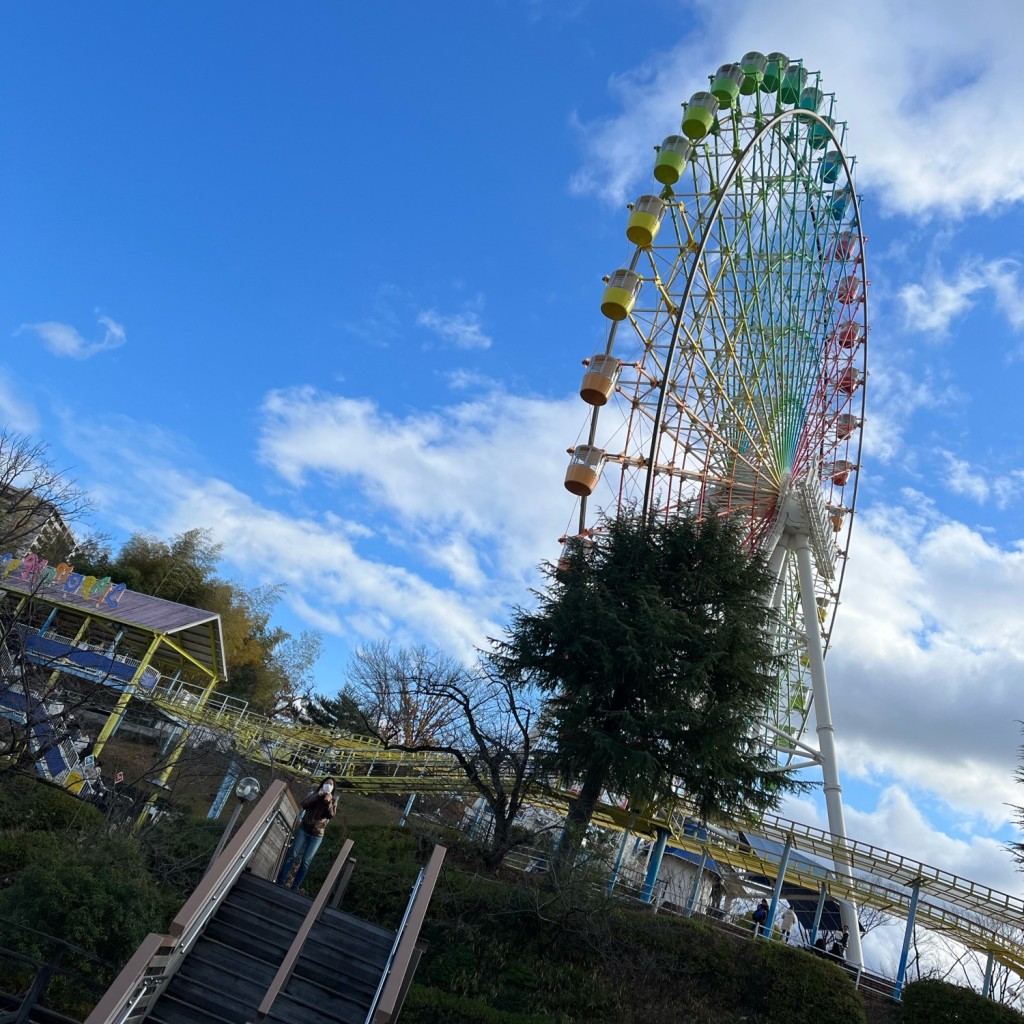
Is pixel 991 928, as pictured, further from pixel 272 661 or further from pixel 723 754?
pixel 272 661

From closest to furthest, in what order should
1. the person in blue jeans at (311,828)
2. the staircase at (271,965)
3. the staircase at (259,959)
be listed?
the staircase at (259,959), the staircase at (271,965), the person in blue jeans at (311,828)

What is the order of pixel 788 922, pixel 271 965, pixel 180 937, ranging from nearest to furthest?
pixel 180 937 < pixel 271 965 < pixel 788 922

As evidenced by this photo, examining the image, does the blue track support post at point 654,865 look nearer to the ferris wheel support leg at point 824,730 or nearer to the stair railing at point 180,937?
the ferris wheel support leg at point 824,730

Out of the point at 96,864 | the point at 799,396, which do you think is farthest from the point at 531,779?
the point at 799,396

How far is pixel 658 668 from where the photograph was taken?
17.3m

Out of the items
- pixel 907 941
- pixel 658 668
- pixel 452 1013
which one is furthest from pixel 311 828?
pixel 907 941

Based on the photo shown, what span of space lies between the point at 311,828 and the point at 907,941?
36.3ft

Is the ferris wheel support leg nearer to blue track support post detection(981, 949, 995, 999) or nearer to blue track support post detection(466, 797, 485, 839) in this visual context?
blue track support post detection(981, 949, 995, 999)

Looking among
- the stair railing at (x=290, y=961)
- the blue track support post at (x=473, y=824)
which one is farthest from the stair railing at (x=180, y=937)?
the blue track support post at (x=473, y=824)

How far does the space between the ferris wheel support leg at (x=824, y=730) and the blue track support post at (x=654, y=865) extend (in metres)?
3.32

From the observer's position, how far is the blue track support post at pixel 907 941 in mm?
14812

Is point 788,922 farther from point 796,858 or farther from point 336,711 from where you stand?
point 336,711

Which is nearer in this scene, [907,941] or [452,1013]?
[452,1013]

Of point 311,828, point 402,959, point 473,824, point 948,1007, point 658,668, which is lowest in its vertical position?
point 402,959
